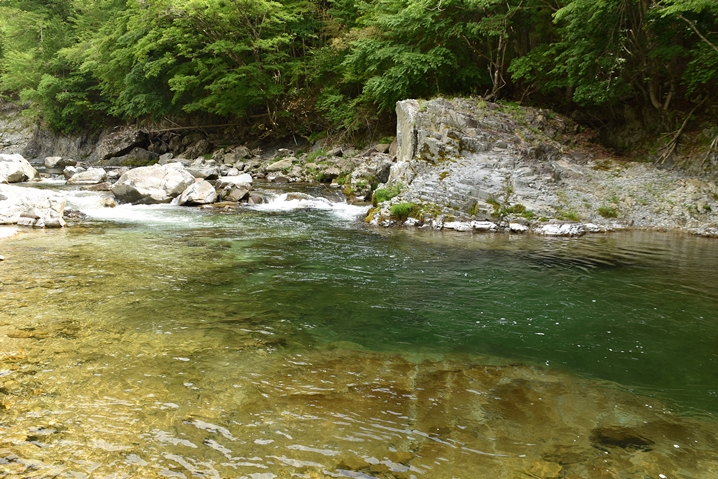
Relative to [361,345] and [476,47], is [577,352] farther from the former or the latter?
[476,47]

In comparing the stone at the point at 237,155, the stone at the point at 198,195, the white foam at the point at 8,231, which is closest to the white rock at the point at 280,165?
the stone at the point at 237,155

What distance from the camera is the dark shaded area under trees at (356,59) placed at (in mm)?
13812

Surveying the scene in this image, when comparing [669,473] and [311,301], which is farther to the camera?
[311,301]

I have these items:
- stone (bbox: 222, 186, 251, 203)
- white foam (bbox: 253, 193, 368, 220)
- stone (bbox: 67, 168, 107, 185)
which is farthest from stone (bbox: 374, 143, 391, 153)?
stone (bbox: 67, 168, 107, 185)

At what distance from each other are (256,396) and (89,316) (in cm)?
280

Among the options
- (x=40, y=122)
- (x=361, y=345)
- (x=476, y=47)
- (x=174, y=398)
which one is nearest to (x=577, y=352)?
(x=361, y=345)

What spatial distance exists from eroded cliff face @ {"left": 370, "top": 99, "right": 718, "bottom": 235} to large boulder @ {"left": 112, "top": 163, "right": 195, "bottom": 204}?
25.8 ft

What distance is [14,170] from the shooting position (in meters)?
20.3

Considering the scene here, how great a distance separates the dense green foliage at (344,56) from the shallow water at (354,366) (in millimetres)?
7916

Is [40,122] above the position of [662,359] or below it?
above

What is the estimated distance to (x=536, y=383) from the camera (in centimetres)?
417

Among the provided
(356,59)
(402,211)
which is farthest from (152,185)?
(356,59)

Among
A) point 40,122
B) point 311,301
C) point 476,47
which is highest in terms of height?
point 476,47

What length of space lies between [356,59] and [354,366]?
18139mm
